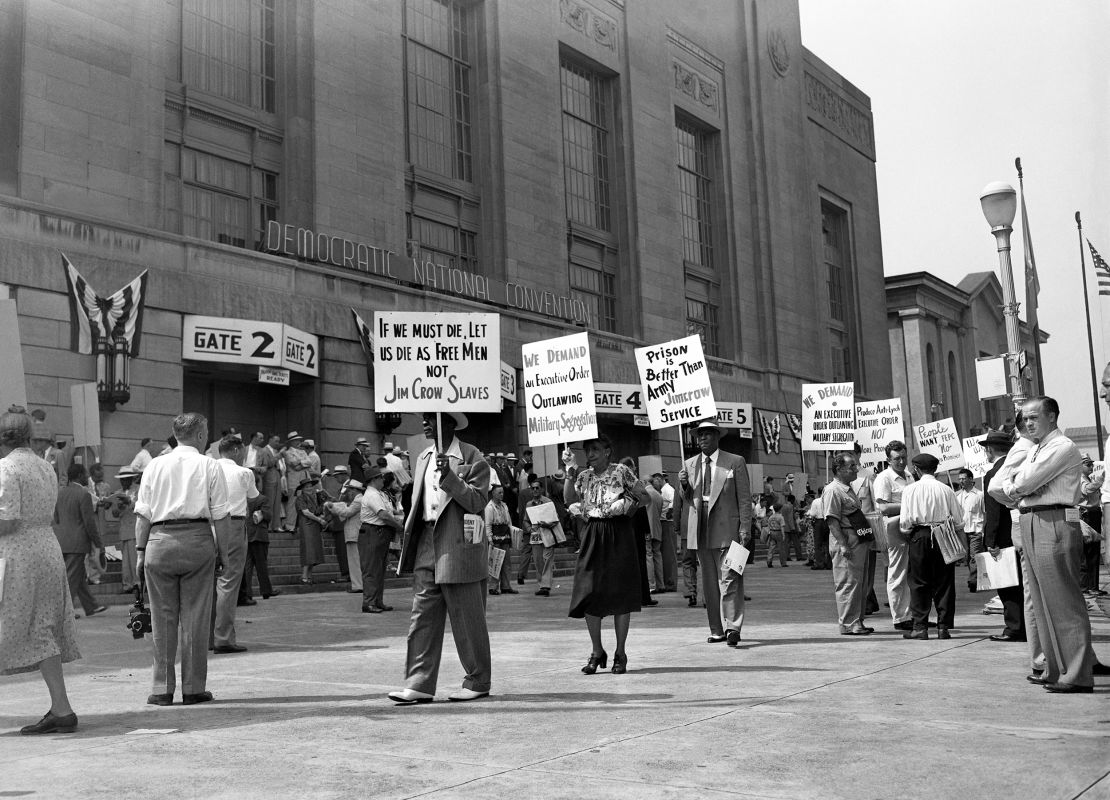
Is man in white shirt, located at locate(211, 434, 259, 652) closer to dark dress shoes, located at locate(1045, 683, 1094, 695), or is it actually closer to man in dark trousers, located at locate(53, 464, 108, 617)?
man in dark trousers, located at locate(53, 464, 108, 617)

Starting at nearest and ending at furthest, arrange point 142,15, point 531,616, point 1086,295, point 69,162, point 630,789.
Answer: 1. point 630,789
2. point 1086,295
3. point 531,616
4. point 69,162
5. point 142,15

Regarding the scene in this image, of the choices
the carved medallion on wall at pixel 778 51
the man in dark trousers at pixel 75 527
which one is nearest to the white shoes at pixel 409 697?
the man in dark trousers at pixel 75 527

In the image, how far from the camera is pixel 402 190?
30.6 metres

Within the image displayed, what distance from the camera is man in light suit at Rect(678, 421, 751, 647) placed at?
10867mm

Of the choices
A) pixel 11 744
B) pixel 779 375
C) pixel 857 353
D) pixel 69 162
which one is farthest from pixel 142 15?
pixel 857 353

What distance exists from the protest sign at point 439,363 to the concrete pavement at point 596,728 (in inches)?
90.5

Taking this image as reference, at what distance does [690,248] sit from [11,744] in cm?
4128

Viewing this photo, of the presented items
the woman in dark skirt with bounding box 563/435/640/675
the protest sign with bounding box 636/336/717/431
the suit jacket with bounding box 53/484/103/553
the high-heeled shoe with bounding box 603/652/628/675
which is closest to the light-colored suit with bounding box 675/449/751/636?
the woman in dark skirt with bounding box 563/435/640/675

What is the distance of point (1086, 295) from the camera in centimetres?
862

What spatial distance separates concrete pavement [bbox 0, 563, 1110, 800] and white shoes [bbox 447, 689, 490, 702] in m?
0.08

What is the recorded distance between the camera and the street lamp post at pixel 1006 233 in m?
14.0

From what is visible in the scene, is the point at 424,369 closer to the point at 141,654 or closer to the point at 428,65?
the point at 141,654

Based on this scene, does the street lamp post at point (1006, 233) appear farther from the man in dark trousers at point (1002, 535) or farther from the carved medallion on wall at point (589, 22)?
the carved medallion on wall at point (589, 22)

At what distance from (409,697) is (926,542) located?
19.8 feet
